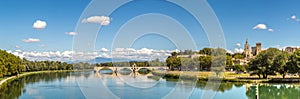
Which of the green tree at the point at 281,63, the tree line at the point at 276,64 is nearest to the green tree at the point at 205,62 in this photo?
the tree line at the point at 276,64

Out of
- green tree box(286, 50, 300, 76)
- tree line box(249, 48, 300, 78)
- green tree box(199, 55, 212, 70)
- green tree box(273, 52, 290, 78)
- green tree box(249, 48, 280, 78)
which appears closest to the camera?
green tree box(286, 50, 300, 76)

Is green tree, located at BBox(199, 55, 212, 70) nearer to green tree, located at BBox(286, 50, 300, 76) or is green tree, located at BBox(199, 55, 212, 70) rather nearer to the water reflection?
green tree, located at BBox(286, 50, 300, 76)

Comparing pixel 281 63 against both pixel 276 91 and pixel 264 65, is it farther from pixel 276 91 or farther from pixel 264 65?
pixel 276 91

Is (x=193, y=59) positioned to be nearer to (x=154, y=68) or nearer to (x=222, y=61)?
(x=222, y=61)

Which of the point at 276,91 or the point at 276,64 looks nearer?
the point at 276,91

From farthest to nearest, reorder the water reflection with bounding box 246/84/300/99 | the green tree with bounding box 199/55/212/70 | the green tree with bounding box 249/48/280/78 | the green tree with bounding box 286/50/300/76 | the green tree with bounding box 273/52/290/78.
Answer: the green tree with bounding box 199/55/212/70, the green tree with bounding box 249/48/280/78, the green tree with bounding box 273/52/290/78, the green tree with bounding box 286/50/300/76, the water reflection with bounding box 246/84/300/99

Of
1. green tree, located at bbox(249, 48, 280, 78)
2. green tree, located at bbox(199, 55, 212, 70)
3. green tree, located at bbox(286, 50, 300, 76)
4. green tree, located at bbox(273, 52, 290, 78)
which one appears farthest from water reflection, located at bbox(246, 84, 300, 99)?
green tree, located at bbox(199, 55, 212, 70)

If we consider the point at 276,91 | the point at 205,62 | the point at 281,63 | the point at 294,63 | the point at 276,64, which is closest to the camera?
the point at 276,91

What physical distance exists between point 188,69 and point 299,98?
3452 cm

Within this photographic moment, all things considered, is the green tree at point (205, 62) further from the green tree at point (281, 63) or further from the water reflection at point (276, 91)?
the water reflection at point (276, 91)

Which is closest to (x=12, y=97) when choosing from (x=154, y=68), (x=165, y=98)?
(x=165, y=98)

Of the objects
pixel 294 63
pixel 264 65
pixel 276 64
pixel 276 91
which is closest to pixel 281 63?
pixel 276 64

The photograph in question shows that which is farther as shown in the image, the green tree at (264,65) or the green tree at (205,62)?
the green tree at (205,62)

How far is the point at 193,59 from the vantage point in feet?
185
